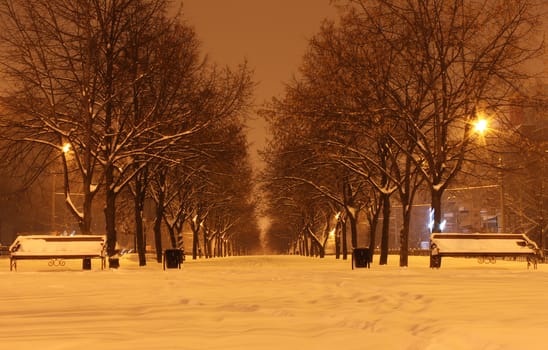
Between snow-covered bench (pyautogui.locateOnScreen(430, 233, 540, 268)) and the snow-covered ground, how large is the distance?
7951 millimetres

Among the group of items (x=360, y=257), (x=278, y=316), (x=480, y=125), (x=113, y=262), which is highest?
(x=480, y=125)

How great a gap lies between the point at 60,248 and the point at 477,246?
13.0m

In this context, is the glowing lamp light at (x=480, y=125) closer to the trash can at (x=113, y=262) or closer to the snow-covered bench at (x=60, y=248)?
the snow-covered bench at (x=60, y=248)

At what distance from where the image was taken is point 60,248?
19.5 meters

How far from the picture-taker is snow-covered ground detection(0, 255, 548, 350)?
612 cm

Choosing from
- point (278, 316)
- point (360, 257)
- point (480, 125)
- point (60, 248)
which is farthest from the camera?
point (480, 125)

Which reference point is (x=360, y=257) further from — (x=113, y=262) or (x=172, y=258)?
(x=113, y=262)

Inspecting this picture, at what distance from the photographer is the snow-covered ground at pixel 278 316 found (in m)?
6.12

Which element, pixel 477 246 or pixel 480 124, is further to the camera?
pixel 480 124

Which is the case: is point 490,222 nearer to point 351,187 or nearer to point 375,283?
point 351,187

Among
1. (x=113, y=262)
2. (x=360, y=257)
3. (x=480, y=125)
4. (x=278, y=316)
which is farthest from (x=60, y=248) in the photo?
(x=480, y=125)

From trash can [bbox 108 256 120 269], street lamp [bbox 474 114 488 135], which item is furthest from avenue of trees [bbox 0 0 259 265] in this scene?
street lamp [bbox 474 114 488 135]

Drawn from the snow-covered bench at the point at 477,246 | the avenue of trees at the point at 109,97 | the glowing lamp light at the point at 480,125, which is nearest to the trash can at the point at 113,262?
the avenue of trees at the point at 109,97

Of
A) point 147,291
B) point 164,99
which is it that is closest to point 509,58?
point 164,99
